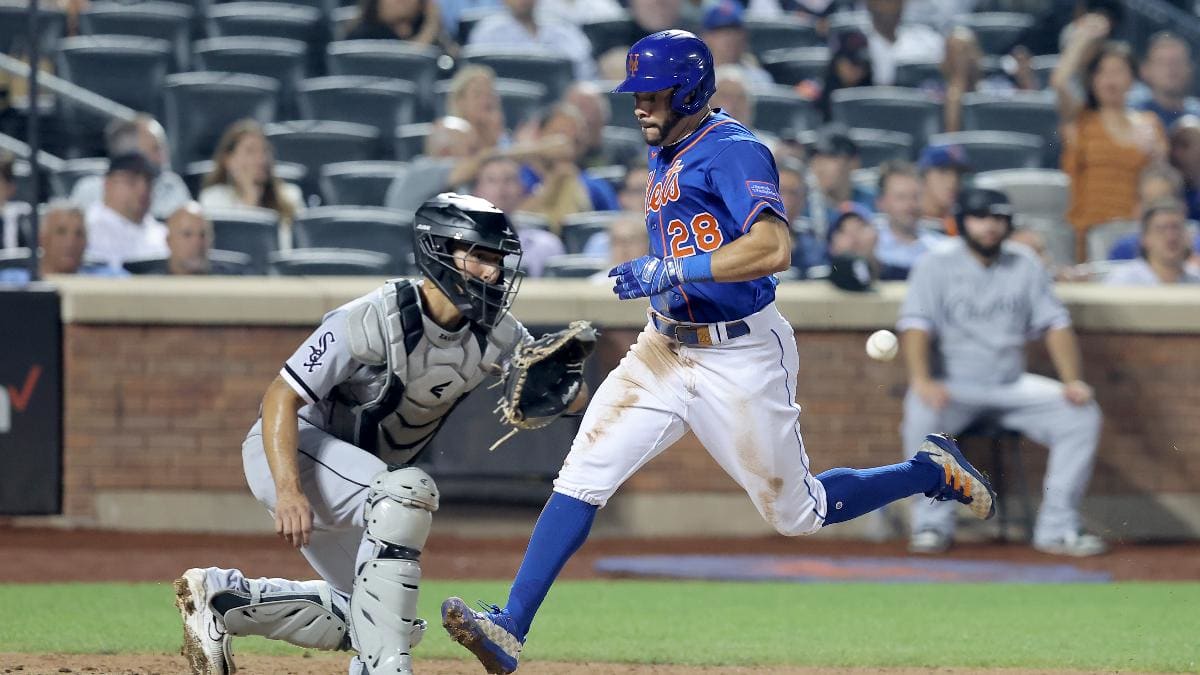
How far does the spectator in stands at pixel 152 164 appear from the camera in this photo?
1005cm

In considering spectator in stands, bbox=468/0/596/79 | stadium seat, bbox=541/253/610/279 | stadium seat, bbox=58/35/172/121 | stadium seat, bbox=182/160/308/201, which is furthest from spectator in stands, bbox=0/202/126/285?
spectator in stands, bbox=468/0/596/79

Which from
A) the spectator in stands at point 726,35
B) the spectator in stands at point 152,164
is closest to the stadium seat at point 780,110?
the spectator in stands at point 726,35

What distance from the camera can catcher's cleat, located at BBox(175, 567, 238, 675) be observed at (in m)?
4.75

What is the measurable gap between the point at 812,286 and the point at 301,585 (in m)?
5.03

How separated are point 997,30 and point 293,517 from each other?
9858mm

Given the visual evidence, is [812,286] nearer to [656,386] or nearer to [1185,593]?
[1185,593]

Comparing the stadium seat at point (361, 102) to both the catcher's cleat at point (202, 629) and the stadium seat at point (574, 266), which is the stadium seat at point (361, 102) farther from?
the catcher's cleat at point (202, 629)

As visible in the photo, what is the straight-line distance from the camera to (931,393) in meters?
9.02

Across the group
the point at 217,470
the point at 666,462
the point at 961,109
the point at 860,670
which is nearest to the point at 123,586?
the point at 217,470

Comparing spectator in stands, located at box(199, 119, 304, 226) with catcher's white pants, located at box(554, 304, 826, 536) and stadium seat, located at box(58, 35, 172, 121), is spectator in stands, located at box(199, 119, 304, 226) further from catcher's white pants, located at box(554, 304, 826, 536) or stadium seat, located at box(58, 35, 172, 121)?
catcher's white pants, located at box(554, 304, 826, 536)

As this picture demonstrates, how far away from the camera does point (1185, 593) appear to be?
7.76 meters

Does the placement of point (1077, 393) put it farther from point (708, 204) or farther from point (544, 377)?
point (544, 377)

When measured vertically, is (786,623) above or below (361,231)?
below

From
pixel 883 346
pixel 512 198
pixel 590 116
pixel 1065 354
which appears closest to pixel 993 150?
pixel 1065 354
